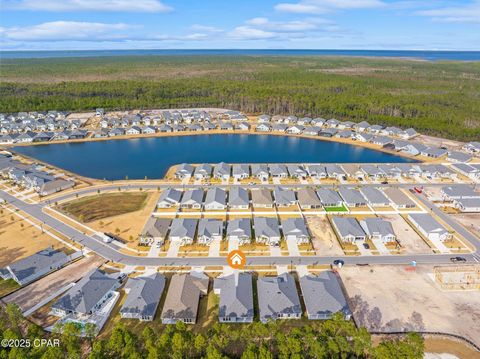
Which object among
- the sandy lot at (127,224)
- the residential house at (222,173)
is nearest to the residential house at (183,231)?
the sandy lot at (127,224)

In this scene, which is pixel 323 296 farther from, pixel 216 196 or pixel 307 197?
pixel 216 196

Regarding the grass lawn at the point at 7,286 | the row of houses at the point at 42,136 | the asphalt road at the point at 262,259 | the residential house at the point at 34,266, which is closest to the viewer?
the grass lawn at the point at 7,286

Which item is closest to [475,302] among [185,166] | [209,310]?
[209,310]

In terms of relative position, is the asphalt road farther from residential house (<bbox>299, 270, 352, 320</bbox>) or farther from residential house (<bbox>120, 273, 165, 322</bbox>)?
residential house (<bbox>299, 270, 352, 320</bbox>)

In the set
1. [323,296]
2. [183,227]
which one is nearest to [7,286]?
[183,227]

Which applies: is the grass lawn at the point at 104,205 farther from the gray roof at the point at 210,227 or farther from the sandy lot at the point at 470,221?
the sandy lot at the point at 470,221

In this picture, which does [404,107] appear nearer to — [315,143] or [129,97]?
[315,143]
